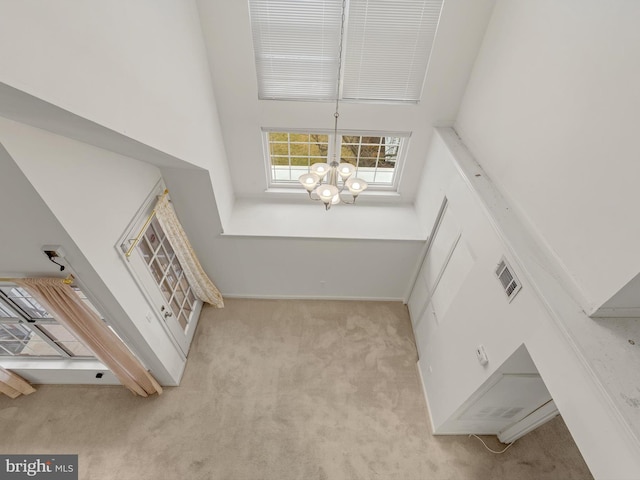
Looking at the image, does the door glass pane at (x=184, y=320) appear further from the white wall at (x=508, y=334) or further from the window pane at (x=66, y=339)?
the white wall at (x=508, y=334)

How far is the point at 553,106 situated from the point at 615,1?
0.62 metres

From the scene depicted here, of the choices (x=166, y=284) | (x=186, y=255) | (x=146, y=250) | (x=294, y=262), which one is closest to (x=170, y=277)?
(x=166, y=284)

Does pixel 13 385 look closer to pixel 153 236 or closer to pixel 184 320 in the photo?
pixel 184 320

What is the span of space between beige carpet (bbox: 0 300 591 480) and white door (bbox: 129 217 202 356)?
0.39 m

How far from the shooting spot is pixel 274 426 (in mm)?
3555

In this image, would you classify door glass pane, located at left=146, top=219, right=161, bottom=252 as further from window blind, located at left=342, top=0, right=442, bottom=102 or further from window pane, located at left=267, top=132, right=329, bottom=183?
window blind, located at left=342, top=0, right=442, bottom=102

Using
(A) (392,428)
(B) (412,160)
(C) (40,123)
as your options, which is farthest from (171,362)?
(B) (412,160)

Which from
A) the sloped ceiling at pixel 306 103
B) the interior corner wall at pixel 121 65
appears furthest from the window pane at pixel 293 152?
the interior corner wall at pixel 121 65

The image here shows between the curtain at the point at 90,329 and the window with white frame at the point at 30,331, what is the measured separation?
0.14m

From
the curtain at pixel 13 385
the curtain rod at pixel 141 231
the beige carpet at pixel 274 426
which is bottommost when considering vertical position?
the beige carpet at pixel 274 426

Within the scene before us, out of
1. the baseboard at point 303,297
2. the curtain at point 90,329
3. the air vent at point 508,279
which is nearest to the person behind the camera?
the air vent at point 508,279

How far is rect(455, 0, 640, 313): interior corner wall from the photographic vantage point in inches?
68.0

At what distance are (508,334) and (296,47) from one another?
3305mm

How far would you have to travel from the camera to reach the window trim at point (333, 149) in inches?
154
